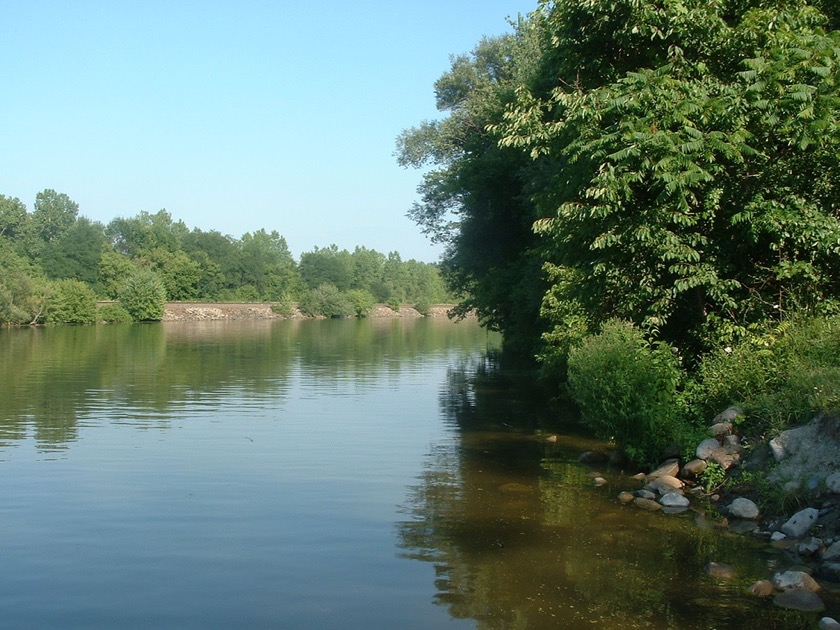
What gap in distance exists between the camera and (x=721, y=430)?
526 inches

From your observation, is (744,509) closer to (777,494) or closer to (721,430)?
(777,494)

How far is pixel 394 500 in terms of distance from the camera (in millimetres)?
12867

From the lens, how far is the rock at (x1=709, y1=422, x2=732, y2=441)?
1331cm

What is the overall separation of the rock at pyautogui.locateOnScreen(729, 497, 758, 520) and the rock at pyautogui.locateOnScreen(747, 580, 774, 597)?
280 cm

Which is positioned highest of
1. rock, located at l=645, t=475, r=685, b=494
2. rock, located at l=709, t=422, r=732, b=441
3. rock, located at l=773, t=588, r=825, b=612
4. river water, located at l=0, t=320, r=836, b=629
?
rock, located at l=709, t=422, r=732, b=441

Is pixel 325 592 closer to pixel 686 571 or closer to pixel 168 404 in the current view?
pixel 686 571

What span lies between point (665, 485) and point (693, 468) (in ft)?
1.92

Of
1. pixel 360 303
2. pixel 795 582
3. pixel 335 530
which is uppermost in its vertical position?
pixel 360 303

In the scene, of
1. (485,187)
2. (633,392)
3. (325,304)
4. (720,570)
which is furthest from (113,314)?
(720,570)

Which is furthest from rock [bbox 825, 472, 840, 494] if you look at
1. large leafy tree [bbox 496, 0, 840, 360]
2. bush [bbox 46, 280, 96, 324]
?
bush [bbox 46, 280, 96, 324]

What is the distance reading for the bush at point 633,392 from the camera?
14.1m

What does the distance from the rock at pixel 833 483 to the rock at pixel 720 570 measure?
2052 millimetres

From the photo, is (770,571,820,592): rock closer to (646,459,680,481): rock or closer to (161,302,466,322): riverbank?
(646,459,680,481): rock

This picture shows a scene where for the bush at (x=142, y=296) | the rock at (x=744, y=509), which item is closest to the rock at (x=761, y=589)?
the rock at (x=744, y=509)
